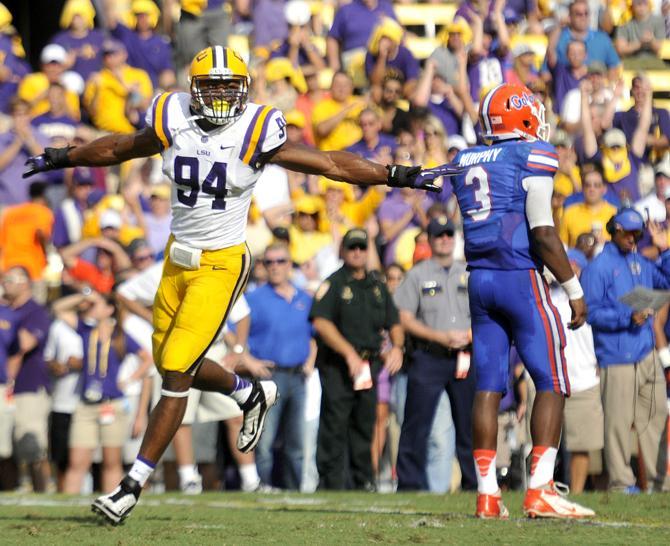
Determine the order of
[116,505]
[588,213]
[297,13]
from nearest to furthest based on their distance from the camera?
1. [116,505]
2. [588,213]
3. [297,13]

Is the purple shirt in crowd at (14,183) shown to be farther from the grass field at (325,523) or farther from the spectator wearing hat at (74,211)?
the grass field at (325,523)

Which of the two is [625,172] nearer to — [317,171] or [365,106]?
[365,106]

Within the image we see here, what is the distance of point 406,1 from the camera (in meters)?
16.0

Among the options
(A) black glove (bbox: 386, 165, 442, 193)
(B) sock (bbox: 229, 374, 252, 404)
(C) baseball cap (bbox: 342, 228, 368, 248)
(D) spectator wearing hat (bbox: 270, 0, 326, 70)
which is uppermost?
(D) spectator wearing hat (bbox: 270, 0, 326, 70)

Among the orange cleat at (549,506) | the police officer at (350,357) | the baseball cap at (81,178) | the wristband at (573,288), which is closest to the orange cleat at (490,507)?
the orange cleat at (549,506)

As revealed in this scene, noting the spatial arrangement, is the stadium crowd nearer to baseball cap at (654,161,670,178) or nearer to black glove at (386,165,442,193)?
baseball cap at (654,161,670,178)

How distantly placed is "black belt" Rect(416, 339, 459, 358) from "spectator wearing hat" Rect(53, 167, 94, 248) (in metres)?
3.33

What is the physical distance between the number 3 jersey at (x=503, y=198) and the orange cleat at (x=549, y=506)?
1040 mm

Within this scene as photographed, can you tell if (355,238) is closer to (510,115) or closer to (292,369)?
(292,369)

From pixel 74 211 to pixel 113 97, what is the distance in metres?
1.80

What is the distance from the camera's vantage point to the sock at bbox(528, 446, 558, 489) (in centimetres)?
673

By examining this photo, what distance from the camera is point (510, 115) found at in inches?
272

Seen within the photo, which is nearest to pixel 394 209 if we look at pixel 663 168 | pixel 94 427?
pixel 663 168

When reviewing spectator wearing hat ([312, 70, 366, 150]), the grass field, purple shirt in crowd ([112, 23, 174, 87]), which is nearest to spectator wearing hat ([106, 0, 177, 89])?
purple shirt in crowd ([112, 23, 174, 87])
